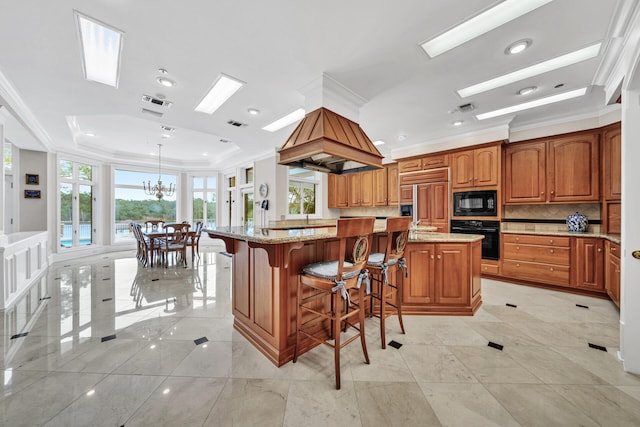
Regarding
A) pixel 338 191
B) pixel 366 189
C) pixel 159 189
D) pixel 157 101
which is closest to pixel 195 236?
pixel 159 189

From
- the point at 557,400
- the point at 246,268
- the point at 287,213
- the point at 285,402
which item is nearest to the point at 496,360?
the point at 557,400

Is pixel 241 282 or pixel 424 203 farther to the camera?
pixel 424 203

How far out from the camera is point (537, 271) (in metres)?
3.72

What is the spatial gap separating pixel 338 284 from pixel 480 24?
247 centimetres

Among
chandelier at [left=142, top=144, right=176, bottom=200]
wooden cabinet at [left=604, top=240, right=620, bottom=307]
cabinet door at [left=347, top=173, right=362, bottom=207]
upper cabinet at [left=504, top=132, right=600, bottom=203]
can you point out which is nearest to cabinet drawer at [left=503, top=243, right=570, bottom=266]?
wooden cabinet at [left=604, top=240, right=620, bottom=307]

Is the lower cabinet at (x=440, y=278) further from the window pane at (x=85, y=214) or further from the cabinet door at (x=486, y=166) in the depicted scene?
the window pane at (x=85, y=214)

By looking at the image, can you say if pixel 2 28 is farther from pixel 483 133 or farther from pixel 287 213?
pixel 483 133

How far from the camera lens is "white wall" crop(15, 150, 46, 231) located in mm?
4984

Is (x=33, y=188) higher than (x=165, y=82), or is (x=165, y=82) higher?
(x=165, y=82)

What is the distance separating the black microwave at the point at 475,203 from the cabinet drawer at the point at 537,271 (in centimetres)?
88

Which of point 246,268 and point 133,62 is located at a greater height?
point 133,62

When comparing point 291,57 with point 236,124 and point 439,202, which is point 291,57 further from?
point 439,202

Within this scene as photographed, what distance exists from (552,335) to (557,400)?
1074 millimetres

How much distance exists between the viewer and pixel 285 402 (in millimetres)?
1493
